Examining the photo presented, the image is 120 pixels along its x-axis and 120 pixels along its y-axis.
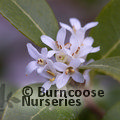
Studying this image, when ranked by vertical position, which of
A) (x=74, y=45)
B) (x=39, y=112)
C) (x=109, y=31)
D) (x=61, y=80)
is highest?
(x=109, y=31)

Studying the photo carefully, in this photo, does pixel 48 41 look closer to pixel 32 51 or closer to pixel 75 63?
pixel 32 51

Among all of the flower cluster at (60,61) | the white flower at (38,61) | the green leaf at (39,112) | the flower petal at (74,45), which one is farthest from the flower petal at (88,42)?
the green leaf at (39,112)

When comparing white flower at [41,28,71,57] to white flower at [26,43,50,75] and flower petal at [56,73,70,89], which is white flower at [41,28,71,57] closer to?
white flower at [26,43,50,75]

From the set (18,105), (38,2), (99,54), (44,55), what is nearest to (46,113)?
(18,105)

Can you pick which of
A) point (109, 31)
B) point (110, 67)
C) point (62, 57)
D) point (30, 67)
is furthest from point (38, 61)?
point (109, 31)

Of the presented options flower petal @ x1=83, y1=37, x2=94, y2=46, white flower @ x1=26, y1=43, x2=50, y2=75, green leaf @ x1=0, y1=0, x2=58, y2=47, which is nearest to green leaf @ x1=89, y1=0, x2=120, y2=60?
flower petal @ x1=83, y1=37, x2=94, y2=46

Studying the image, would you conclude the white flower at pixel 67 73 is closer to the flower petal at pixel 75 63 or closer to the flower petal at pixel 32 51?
the flower petal at pixel 75 63

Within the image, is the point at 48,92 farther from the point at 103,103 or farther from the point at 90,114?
the point at 103,103
